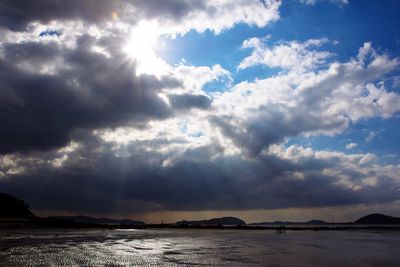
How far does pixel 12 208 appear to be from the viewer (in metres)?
162

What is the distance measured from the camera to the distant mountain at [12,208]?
15473cm

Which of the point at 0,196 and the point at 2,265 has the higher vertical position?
the point at 0,196

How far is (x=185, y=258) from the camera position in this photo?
36281 mm

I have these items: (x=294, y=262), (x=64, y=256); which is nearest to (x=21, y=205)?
(x=64, y=256)

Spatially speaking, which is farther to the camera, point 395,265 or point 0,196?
point 0,196

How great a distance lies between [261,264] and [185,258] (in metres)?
7.53

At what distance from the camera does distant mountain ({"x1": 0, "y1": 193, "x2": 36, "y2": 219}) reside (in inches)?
6092

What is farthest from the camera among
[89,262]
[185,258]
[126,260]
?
[185,258]

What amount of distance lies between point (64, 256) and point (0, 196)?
497ft

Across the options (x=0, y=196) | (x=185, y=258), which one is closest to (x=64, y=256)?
(x=185, y=258)

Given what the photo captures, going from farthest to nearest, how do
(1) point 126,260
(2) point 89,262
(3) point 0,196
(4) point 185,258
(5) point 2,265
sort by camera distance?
(3) point 0,196 → (4) point 185,258 → (1) point 126,260 → (2) point 89,262 → (5) point 2,265

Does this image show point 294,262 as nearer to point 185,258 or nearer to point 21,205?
point 185,258

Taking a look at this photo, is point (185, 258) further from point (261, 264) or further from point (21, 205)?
point (21, 205)

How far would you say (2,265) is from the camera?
2778cm
